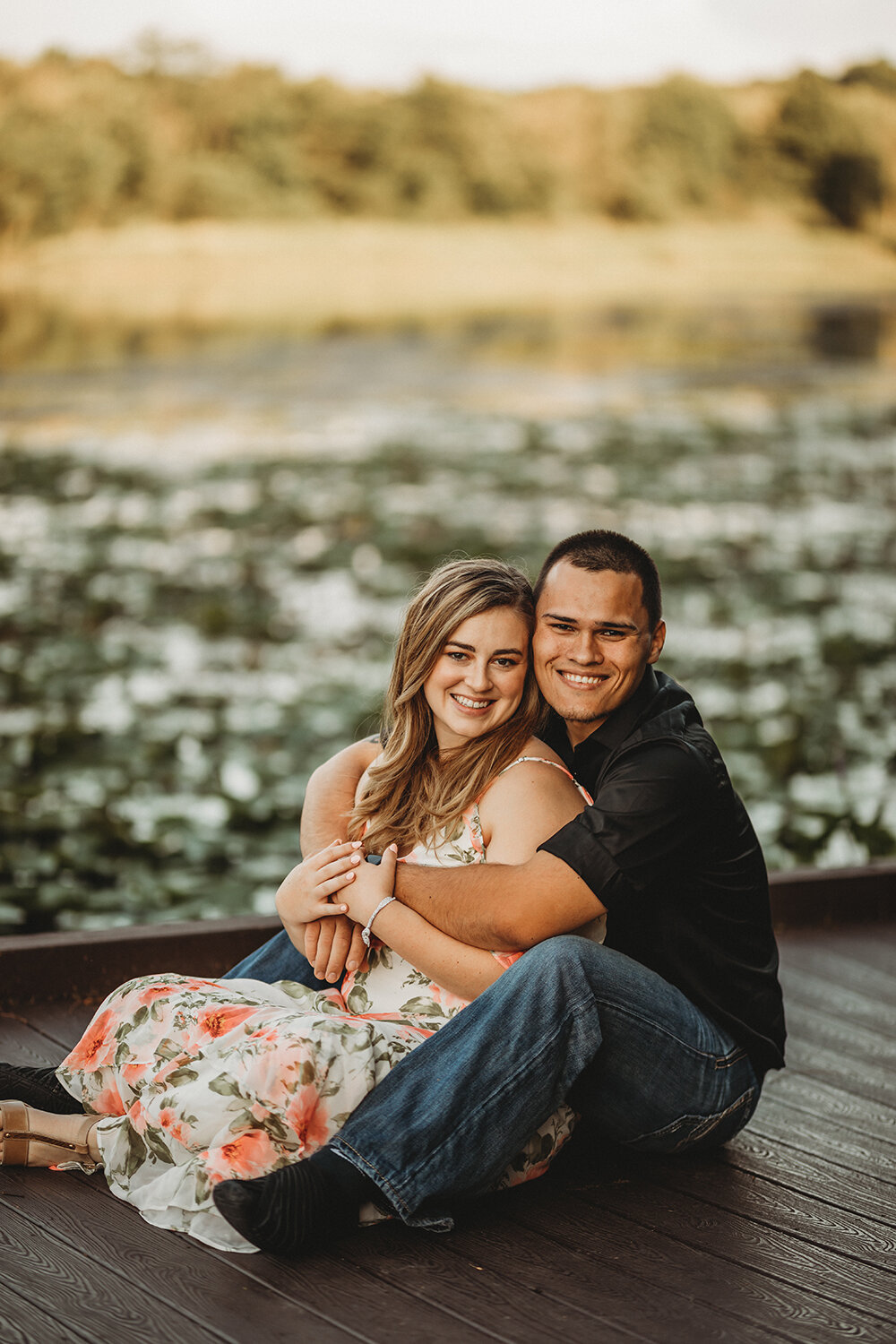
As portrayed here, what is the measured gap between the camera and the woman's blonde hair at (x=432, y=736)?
8.57 ft

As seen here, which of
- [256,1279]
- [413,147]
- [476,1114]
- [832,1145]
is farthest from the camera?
[413,147]

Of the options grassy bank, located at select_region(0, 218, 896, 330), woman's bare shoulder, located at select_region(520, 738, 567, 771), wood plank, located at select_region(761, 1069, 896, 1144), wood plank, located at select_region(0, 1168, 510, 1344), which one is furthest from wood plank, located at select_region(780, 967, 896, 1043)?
grassy bank, located at select_region(0, 218, 896, 330)

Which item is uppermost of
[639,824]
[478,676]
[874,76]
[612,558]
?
[874,76]

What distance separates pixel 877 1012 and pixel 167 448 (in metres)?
8.89

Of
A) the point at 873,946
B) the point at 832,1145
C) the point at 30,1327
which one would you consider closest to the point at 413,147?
the point at 873,946

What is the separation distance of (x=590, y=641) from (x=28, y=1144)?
4.09 feet

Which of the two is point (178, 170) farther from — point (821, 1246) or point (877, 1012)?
point (821, 1246)

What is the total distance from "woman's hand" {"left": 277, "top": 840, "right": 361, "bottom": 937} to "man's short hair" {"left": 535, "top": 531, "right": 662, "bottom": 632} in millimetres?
560

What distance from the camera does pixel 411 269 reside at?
1231 cm

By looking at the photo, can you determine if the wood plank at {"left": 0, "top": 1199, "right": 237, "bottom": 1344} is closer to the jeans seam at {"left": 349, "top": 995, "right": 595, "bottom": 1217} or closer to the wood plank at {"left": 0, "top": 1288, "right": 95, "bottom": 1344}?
the wood plank at {"left": 0, "top": 1288, "right": 95, "bottom": 1344}

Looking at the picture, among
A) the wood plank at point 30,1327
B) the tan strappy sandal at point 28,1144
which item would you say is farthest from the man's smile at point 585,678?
the wood plank at point 30,1327

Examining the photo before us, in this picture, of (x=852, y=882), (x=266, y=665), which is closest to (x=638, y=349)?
(x=266, y=665)

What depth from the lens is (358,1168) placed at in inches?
89.9

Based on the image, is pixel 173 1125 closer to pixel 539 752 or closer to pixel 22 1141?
pixel 22 1141
